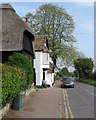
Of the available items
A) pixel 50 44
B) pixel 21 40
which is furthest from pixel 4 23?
pixel 50 44

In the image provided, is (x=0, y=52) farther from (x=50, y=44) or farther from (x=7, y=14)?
(x=50, y=44)

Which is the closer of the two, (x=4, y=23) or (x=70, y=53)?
(x=4, y=23)

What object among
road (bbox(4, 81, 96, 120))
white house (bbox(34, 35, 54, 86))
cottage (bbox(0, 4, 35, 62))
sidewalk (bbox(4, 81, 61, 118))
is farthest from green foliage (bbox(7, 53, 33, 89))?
white house (bbox(34, 35, 54, 86))

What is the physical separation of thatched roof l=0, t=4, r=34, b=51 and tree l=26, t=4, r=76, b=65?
19.5m

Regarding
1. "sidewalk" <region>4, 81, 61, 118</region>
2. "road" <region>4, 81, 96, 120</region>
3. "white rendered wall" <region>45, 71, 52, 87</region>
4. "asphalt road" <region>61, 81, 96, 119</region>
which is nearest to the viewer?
"sidewalk" <region>4, 81, 61, 118</region>

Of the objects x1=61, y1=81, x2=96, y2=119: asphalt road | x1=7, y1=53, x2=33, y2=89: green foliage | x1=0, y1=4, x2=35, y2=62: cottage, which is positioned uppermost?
x1=0, y1=4, x2=35, y2=62: cottage

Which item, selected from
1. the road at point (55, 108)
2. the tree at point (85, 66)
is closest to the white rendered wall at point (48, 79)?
the road at point (55, 108)

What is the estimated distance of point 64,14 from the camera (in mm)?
37969

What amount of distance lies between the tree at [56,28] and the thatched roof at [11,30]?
19.5m

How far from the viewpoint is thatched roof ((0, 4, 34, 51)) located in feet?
50.8

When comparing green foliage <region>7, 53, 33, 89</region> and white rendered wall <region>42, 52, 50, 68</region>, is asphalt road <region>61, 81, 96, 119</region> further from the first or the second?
white rendered wall <region>42, 52, 50, 68</region>

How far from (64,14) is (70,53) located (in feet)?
25.9

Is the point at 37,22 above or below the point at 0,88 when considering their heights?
above

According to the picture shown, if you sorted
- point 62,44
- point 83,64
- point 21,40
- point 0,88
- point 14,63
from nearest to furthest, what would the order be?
point 0,88 → point 14,63 → point 21,40 → point 62,44 → point 83,64
